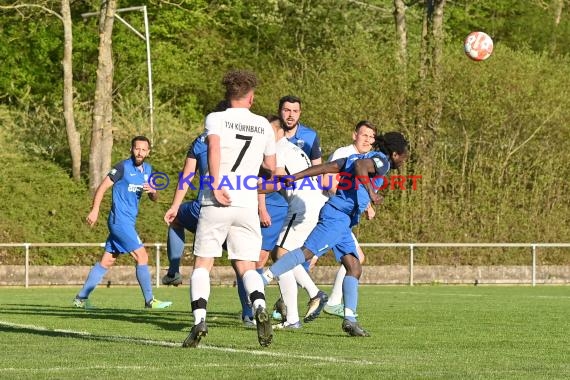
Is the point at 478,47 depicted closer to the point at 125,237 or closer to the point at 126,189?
A: the point at 126,189

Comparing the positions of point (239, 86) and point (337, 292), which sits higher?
point (239, 86)

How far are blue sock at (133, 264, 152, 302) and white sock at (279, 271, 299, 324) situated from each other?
12.5 feet

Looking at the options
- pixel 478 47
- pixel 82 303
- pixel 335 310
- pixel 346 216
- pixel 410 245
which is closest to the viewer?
pixel 346 216

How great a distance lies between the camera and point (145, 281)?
16.4 meters

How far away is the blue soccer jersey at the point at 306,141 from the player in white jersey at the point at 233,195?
3412 mm

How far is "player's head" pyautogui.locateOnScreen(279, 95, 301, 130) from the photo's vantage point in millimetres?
13273

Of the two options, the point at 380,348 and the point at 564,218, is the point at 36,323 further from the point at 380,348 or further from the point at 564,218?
the point at 564,218

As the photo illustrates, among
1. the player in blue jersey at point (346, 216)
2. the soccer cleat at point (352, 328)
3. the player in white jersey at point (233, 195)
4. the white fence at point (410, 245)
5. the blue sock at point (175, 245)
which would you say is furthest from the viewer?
the white fence at point (410, 245)

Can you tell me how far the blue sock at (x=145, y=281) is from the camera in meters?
16.3

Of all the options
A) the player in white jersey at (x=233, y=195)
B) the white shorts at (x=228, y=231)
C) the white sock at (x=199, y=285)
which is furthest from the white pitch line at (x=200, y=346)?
the white shorts at (x=228, y=231)

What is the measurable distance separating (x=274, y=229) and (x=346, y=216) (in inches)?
65.3

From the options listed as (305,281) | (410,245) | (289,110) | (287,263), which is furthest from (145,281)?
(410,245)

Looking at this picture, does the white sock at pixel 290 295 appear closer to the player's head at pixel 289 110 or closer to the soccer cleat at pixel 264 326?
the player's head at pixel 289 110

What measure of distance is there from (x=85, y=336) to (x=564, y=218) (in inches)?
893
